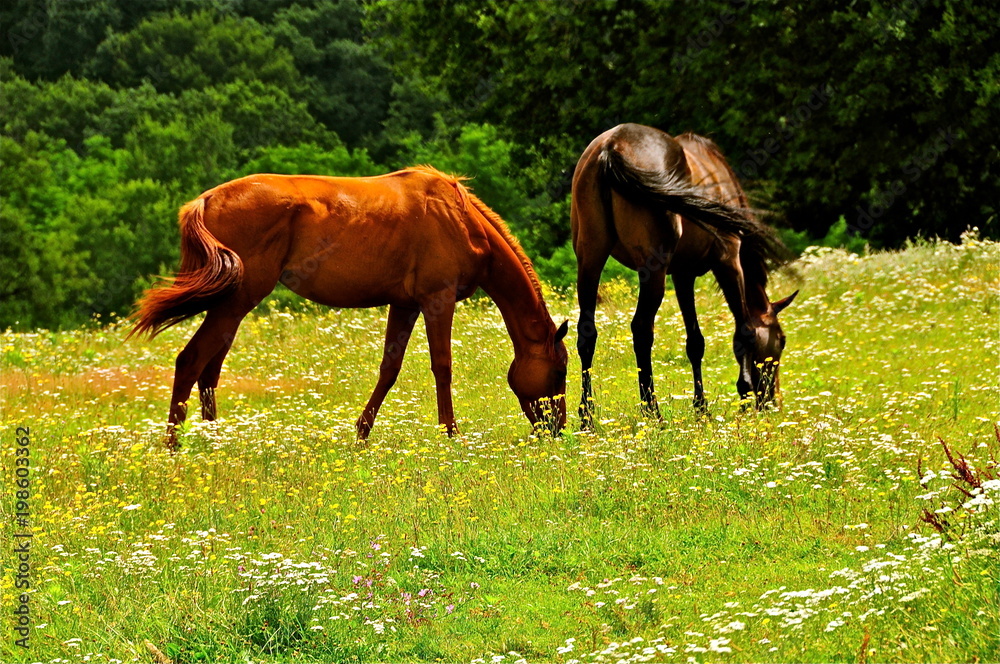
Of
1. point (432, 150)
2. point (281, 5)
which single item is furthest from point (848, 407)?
point (281, 5)

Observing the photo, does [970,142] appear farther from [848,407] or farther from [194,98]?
[194,98]

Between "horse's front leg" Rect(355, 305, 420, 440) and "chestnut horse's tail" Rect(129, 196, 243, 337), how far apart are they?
1.66 meters

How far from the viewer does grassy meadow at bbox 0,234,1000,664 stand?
16.4ft

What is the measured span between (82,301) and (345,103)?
16.3 meters

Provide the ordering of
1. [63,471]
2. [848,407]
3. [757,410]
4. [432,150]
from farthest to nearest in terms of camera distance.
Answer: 1. [432,150]
2. [848,407]
3. [757,410]
4. [63,471]

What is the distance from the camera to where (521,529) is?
21.9ft

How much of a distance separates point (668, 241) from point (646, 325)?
74 cm

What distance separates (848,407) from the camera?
9750 millimetres

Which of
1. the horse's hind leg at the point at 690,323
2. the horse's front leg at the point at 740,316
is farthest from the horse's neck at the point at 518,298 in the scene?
the horse's front leg at the point at 740,316

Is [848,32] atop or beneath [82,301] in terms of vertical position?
atop
